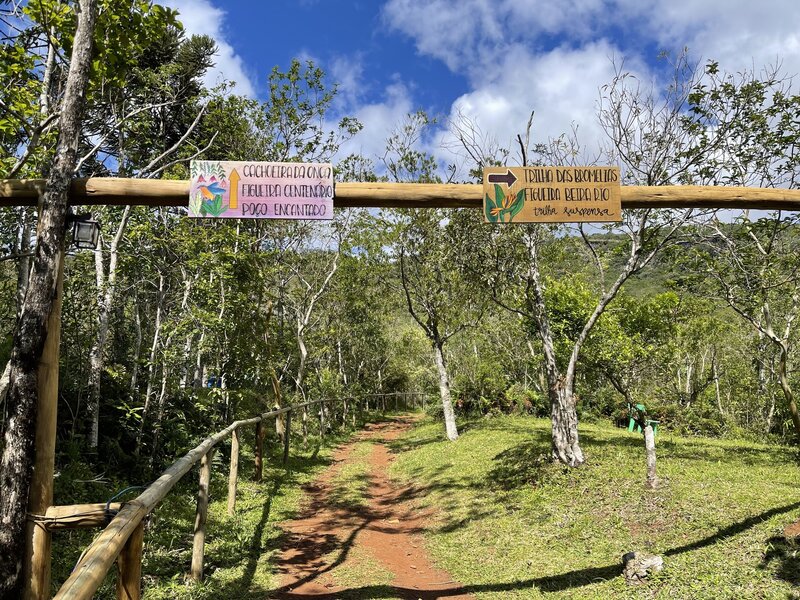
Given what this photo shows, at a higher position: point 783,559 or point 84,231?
point 84,231

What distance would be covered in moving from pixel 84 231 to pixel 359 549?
5283 millimetres

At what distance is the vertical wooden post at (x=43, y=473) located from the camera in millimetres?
3219

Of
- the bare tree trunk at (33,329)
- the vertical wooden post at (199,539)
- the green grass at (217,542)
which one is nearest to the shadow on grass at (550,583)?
the green grass at (217,542)

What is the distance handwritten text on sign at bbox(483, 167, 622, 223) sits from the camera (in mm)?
4582

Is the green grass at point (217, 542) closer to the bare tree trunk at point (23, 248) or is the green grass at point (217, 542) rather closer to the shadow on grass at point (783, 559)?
the bare tree trunk at point (23, 248)

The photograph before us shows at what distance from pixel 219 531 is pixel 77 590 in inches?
214

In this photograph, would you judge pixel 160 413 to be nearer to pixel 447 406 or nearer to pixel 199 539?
pixel 199 539

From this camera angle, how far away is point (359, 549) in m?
6.68

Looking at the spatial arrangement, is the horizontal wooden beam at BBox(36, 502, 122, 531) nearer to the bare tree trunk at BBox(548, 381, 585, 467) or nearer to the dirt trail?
the dirt trail

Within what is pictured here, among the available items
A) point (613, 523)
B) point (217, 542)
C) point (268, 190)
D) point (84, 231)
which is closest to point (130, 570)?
point (84, 231)

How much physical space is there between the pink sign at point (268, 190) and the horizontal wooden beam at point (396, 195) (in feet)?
0.60

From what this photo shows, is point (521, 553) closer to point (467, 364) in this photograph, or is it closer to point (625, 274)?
point (625, 274)

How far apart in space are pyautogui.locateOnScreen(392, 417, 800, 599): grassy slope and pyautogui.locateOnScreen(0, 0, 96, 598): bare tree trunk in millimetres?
4343

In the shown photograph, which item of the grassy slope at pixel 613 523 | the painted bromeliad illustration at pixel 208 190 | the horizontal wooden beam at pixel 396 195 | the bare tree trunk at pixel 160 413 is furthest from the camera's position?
the bare tree trunk at pixel 160 413
